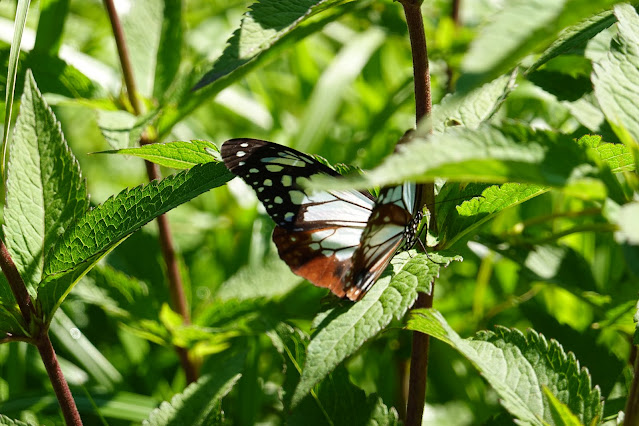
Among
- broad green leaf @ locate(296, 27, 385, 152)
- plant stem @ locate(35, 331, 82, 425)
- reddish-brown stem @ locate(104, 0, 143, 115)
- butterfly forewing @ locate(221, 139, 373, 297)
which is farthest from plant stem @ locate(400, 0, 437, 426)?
broad green leaf @ locate(296, 27, 385, 152)

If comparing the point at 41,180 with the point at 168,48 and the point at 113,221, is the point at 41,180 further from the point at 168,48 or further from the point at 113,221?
the point at 168,48

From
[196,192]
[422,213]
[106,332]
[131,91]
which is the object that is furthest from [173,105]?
[106,332]

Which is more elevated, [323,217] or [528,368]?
[323,217]

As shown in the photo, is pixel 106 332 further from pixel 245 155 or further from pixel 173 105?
pixel 245 155

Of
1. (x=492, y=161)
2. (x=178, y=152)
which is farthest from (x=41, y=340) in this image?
(x=492, y=161)

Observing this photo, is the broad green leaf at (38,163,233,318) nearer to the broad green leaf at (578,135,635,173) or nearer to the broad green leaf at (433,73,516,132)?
the broad green leaf at (433,73,516,132)

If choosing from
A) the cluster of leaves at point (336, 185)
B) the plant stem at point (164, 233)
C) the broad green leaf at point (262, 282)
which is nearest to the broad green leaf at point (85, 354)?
the cluster of leaves at point (336, 185)

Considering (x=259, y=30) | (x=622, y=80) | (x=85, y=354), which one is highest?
(x=259, y=30)
